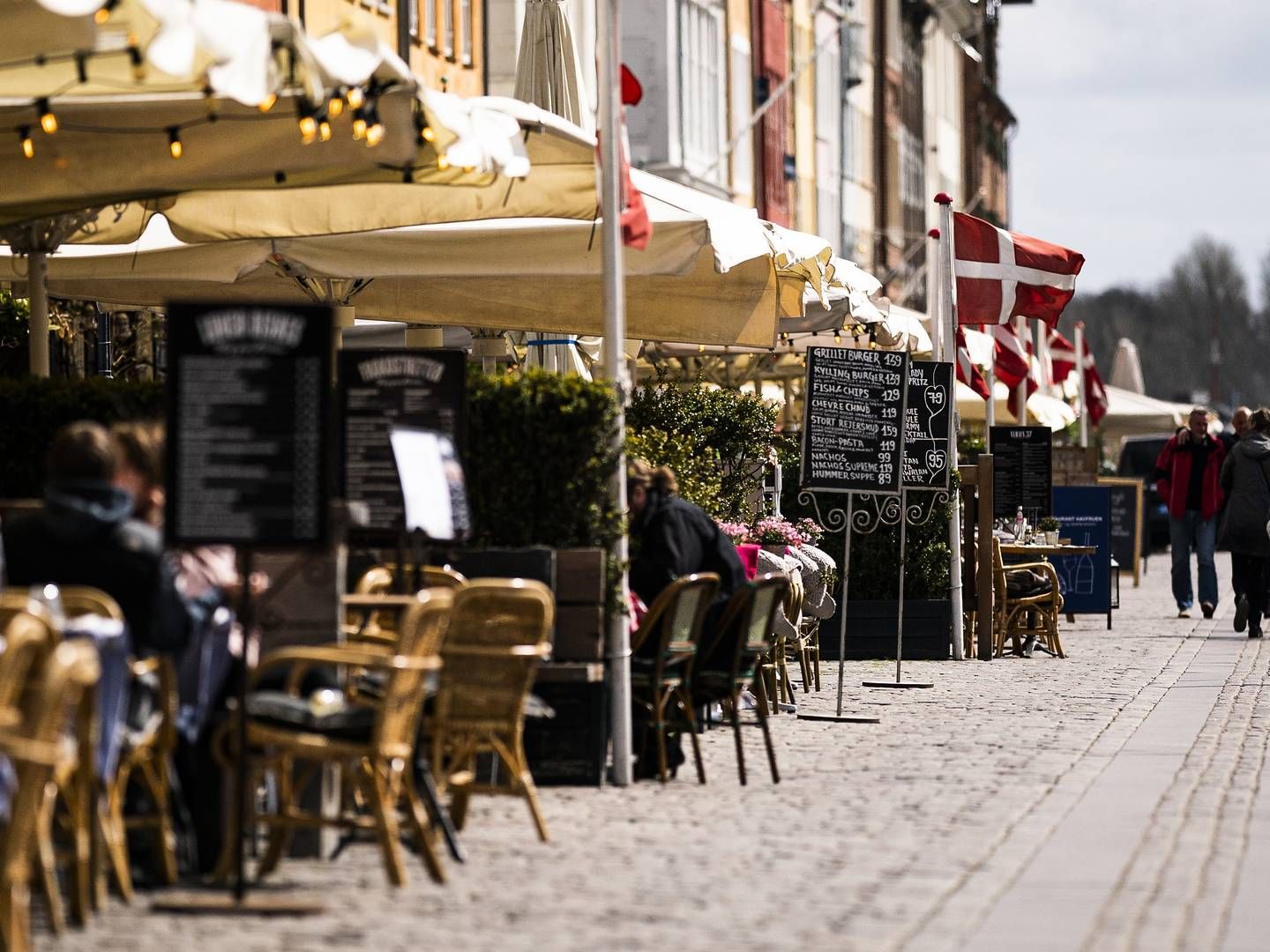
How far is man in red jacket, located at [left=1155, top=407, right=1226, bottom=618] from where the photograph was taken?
2420 cm

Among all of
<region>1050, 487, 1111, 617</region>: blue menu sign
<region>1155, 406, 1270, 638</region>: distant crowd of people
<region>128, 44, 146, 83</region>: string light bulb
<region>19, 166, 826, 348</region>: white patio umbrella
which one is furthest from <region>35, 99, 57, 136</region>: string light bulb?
<region>1050, 487, 1111, 617</region>: blue menu sign

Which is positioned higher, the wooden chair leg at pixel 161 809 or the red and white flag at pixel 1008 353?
the red and white flag at pixel 1008 353

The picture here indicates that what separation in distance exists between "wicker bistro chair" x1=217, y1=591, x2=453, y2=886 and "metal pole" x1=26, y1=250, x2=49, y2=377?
430 cm

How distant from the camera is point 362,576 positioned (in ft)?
34.5

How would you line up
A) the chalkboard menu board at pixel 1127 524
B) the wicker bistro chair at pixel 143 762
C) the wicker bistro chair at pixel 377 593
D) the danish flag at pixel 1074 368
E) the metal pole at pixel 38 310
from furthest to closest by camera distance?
the danish flag at pixel 1074 368
the chalkboard menu board at pixel 1127 524
the metal pole at pixel 38 310
the wicker bistro chair at pixel 377 593
the wicker bistro chair at pixel 143 762

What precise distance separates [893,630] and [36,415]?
30.1 ft

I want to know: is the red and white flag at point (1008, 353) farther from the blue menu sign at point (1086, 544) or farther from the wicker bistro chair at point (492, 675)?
the wicker bistro chair at point (492, 675)

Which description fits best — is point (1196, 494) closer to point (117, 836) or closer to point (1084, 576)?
point (1084, 576)

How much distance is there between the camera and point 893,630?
1902 cm

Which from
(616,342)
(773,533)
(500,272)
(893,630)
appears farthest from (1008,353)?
(616,342)

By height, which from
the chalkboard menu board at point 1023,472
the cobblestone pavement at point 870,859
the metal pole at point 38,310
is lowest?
the cobblestone pavement at point 870,859

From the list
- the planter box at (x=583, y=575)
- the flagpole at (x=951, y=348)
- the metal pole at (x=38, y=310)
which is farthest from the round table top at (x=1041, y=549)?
the planter box at (x=583, y=575)

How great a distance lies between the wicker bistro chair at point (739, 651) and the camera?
37.1 feet

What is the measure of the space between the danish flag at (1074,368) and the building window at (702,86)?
728cm
